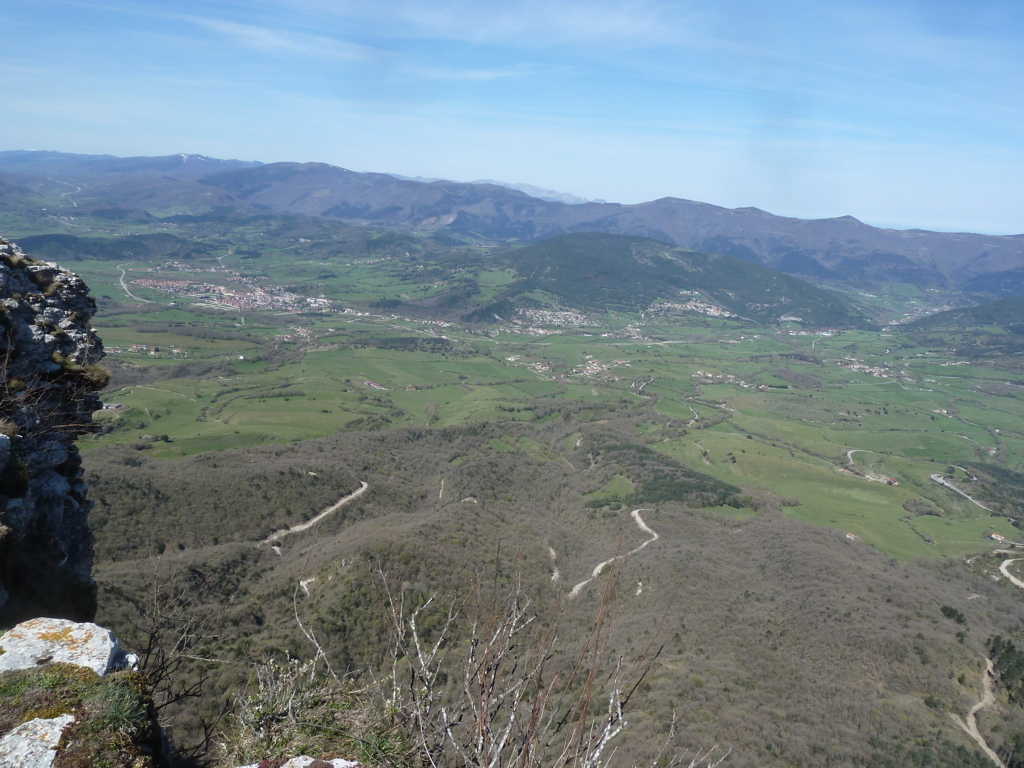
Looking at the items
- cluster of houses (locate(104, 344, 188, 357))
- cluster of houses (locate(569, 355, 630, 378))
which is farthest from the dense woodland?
cluster of houses (locate(104, 344, 188, 357))

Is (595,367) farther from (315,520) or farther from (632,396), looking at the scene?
(315,520)

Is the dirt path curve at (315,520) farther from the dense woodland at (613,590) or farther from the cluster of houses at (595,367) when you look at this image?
the cluster of houses at (595,367)

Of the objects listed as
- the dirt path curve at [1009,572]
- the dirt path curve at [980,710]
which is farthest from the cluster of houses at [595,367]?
the dirt path curve at [980,710]

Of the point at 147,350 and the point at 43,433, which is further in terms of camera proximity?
the point at 147,350

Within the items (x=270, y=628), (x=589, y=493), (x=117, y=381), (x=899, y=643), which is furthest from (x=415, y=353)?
(x=899, y=643)

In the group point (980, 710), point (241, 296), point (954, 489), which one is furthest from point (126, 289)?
point (954, 489)

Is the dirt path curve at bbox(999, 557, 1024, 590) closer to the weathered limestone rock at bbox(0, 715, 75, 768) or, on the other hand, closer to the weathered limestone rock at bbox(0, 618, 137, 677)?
the weathered limestone rock at bbox(0, 618, 137, 677)

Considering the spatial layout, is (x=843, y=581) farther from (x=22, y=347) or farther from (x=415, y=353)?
(x=415, y=353)
